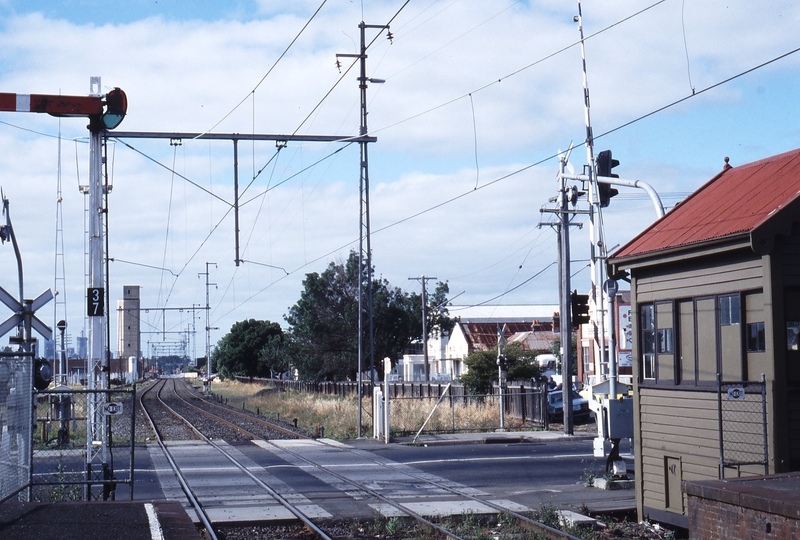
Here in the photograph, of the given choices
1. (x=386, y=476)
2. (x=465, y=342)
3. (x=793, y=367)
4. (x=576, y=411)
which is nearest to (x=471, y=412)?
(x=576, y=411)

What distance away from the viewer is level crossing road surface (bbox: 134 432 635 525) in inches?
577

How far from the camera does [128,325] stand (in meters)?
142

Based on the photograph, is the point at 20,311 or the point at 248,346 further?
the point at 248,346

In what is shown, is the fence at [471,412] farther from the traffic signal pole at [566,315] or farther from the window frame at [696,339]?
the window frame at [696,339]

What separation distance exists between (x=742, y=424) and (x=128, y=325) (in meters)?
139

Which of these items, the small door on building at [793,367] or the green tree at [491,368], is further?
the green tree at [491,368]

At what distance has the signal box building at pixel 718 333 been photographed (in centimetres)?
1088

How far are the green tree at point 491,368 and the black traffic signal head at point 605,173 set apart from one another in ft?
73.4

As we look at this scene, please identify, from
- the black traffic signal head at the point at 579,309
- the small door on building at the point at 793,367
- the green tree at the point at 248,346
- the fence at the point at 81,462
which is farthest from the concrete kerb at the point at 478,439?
the green tree at the point at 248,346

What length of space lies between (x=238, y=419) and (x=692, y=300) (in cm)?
3172

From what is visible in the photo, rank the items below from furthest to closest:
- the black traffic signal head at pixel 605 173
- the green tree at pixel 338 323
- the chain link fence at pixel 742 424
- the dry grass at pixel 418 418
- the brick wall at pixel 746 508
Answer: the green tree at pixel 338 323, the dry grass at pixel 418 418, the black traffic signal head at pixel 605 173, the chain link fence at pixel 742 424, the brick wall at pixel 746 508

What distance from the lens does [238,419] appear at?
4128 cm

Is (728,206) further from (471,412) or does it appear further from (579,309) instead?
(471,412)

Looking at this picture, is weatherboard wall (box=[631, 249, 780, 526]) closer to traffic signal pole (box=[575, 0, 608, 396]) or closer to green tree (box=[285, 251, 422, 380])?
traffic signal pole (box=[575, 0, 608, 396])
